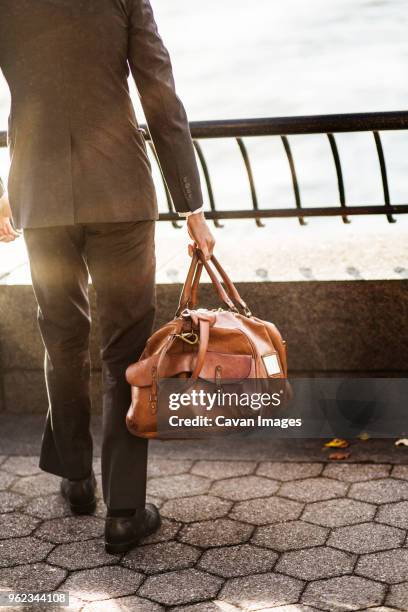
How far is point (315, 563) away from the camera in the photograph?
3.61 m

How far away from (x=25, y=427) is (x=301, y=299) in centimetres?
154

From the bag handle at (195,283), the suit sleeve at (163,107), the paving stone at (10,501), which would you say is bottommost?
the paving stone at (10,501)

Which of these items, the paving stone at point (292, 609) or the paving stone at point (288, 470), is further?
the paving stone at point (288, 470)

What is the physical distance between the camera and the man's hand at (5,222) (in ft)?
12.6

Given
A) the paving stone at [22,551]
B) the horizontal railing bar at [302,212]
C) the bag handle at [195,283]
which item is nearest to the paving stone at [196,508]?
Result: the paving stone at [22,551]

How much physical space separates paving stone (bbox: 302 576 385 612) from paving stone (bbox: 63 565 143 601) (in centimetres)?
62

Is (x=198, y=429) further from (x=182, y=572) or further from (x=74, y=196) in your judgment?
(x=74, y=196)

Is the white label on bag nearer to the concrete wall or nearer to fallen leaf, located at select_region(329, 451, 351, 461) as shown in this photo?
fallen leaf, located at select_region(329, 451, 351, 461)

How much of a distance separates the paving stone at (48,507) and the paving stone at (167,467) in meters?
0.45

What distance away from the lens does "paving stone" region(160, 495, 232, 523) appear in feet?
13.3

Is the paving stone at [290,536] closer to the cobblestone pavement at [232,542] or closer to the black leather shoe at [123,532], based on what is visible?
the cobblestone pavement at [232,542]

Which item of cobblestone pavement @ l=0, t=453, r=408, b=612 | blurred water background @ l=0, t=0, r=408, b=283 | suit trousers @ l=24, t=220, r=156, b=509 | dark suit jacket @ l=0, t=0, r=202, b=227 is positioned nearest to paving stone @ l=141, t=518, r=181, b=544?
cobblestone pavement @ l=0, t=453, r=408, b=612

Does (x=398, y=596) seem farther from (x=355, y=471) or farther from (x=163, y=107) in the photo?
(x=163, y=107)

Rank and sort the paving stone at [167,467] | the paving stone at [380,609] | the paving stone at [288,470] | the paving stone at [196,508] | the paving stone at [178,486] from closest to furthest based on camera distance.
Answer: the paving stone at [380,609], the paving stone at [196,508], the paving stone at [178,486], the paving stone at [288,470], the paving stone at [167,467]
